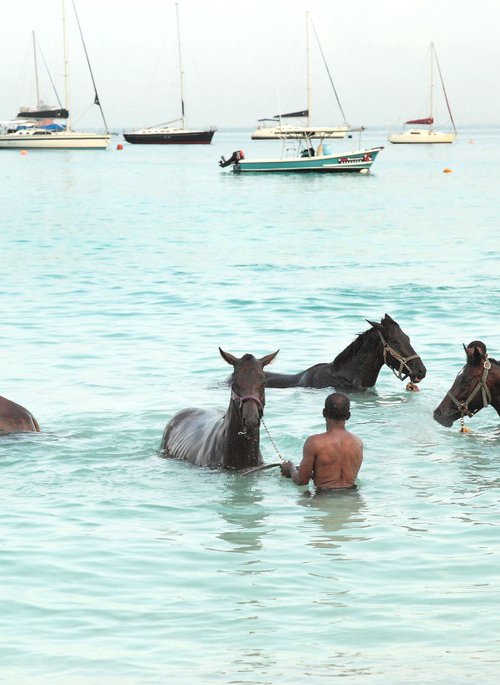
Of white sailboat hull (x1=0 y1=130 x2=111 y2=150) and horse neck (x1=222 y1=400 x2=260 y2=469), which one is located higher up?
white sailboat hull (x1=0 y1=130 x2=111 y2=150)

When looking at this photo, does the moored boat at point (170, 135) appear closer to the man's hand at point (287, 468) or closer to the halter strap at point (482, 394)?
the halter strap at point (482, 394)

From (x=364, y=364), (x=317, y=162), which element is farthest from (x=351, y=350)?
(x=317, y=162)

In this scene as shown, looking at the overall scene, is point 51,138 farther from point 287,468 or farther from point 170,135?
point 287,468

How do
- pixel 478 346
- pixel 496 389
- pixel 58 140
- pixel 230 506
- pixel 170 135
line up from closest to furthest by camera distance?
pixel 230 506 → pixel 478 346 → pixel 496 389 → pixel 58 140 → pixel 170 135

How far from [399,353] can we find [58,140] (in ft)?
406

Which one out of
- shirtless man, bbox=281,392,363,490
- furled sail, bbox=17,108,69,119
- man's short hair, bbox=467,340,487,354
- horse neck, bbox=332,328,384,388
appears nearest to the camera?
shirtless man, bbox=281,392,363,490

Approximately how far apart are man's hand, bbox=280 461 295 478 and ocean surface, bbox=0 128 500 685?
0.54ft

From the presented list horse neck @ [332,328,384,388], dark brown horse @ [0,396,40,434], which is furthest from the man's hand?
horse neck @ [332,328,384,388]

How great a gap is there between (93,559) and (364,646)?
2238 millimetres

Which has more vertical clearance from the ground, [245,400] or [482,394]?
[245,400]

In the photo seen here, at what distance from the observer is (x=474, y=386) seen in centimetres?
1085

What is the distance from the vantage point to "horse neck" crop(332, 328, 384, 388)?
44.8 ft

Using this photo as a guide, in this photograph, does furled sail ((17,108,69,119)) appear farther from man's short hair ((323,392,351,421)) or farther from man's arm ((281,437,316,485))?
man's short hair ((323,392,351,421))

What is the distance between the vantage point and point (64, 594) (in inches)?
304
